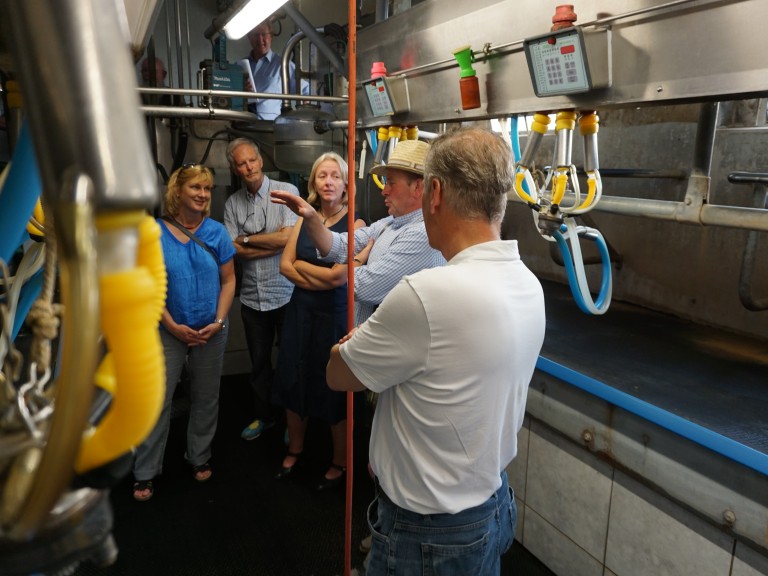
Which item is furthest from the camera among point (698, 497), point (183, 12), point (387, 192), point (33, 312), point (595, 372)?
point (183, 12)

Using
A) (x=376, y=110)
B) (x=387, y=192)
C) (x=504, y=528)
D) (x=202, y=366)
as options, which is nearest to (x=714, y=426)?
(x=504, y=528)

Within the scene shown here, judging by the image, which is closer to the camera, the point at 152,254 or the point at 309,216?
the point at 152,254

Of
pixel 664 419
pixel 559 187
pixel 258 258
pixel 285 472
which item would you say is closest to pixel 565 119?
pixel 559 187

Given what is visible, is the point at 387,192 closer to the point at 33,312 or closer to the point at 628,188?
the point at 628,188

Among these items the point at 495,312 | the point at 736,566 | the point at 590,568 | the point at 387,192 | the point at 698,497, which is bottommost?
the point at 590,568

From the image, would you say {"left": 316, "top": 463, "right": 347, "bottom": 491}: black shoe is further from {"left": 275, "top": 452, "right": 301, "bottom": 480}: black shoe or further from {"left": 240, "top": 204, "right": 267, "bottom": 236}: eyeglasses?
{"left": 240, "top": 204, "right": 267, "bottom": 236}: eyeglasses

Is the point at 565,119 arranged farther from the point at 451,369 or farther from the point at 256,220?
the point at 256,220

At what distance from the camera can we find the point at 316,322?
2.70m

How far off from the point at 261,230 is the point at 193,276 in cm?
78

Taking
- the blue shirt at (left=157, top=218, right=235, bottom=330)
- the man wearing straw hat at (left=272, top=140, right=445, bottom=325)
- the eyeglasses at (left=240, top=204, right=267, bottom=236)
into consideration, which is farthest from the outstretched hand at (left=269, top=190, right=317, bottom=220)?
the eyeglasses at (left=240, top=204, right=267, bottom=236)

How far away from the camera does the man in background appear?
1141 mm

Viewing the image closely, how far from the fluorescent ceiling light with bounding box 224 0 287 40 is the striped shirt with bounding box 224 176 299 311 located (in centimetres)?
81

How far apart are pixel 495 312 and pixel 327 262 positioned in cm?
158

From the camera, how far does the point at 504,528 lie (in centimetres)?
144
